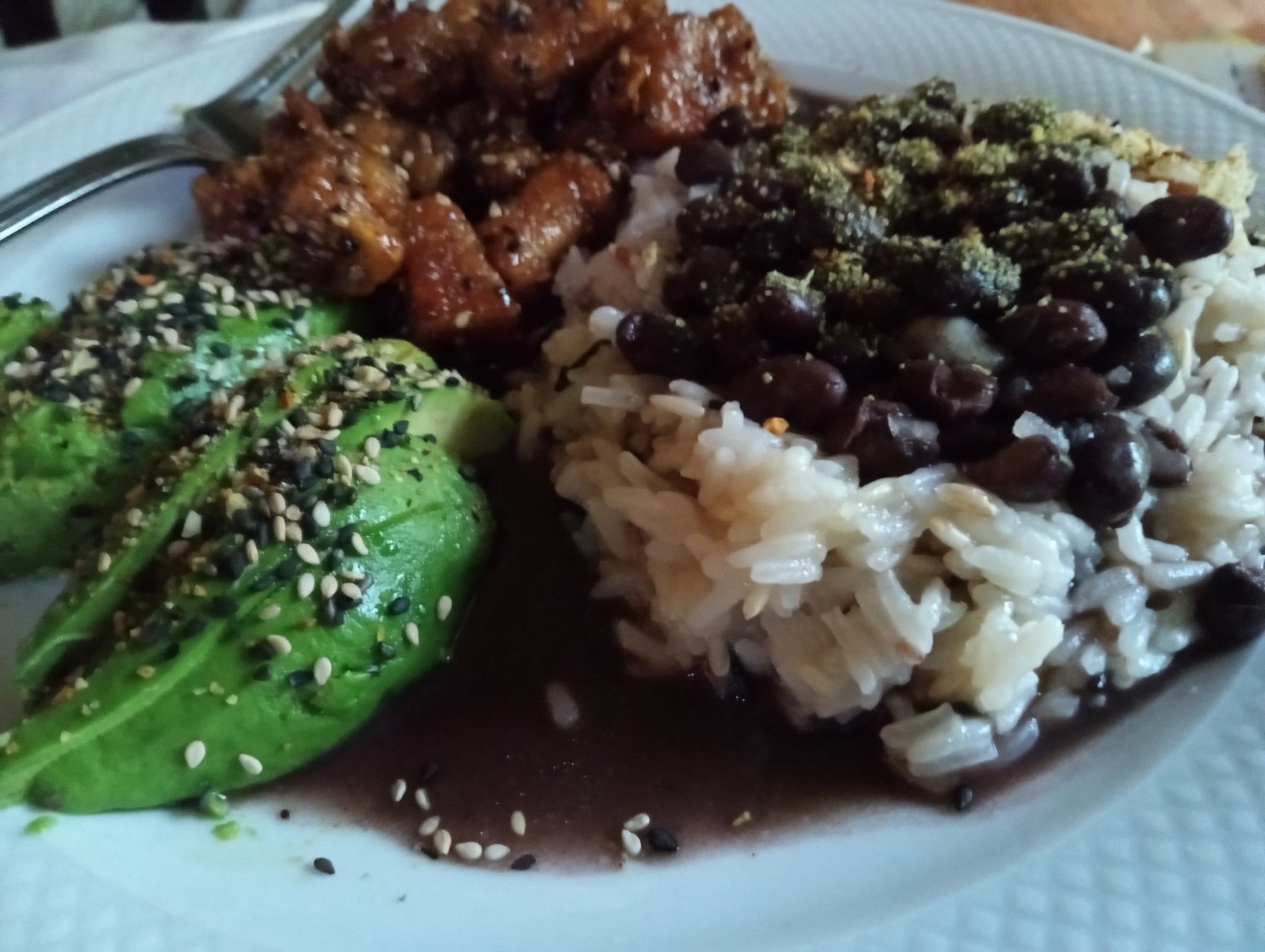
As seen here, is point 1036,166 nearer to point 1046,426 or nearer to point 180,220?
point 1046,426

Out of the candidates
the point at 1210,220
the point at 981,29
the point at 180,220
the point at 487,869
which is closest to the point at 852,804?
the point at 487,869

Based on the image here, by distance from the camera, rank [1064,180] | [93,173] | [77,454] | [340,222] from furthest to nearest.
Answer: [93,173]
[340,222]
[1064,180]
[77,454]

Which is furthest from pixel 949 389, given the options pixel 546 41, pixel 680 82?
pixel 546 41

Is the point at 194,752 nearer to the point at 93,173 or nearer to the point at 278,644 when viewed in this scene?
the point at 278,644

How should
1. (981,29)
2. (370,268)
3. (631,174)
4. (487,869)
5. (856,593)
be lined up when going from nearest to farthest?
(487,869)
(856,593)
(370,268)
(631,174)
(981,29)

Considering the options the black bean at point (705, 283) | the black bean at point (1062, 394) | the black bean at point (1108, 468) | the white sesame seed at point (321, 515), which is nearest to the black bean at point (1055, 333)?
the black bean at point (1062, 394)

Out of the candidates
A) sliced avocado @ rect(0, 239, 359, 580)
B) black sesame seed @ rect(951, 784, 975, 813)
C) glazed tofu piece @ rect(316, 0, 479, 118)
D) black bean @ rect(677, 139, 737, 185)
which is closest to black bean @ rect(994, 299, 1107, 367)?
black sesame seed @ rect(951, 784, 975, 813)
